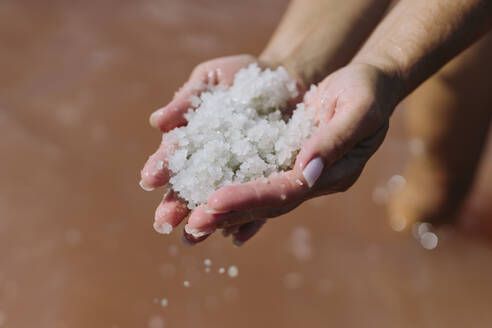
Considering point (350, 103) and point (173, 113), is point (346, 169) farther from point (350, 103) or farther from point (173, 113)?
point (173, 113)

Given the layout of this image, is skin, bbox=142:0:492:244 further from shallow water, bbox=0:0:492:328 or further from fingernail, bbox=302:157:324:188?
shallow water, bbox=0:0:492:328

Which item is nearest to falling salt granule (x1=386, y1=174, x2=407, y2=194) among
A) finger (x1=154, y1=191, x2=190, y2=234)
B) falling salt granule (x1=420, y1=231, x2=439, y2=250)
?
falling salt granule (x1=420, y1=231, x2=439, y2=250)

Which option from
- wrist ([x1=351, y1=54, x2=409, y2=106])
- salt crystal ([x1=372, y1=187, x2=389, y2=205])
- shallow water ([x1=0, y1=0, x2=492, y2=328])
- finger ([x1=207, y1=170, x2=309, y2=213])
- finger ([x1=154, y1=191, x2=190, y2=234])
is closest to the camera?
finger ([x1=207, y1=170, x2=309, y2=213])

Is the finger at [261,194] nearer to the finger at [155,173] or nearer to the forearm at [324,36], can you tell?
the finger at [155,173]

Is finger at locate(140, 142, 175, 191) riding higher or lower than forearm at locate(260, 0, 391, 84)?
lower

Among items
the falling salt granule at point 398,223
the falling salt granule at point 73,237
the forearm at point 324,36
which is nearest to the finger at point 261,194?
the forearm at point 324,36

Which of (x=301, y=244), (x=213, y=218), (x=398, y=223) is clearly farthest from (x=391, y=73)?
(x=398, y=223)
